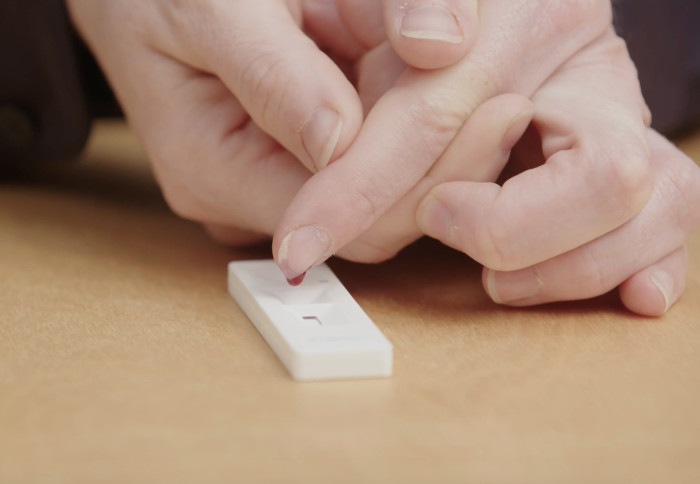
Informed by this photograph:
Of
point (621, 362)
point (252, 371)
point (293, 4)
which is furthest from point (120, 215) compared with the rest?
point (621, 362)

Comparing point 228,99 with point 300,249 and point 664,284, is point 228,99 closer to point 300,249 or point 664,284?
point 300,249

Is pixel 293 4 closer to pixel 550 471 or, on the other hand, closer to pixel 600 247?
pixel 600 247

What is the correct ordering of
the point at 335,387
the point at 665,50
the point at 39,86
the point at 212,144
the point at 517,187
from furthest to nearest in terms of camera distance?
1. the point at 665,50
2. the point at 39,86
3. the point at 212,144
4. the point at 517,187
5. the point at 335,387

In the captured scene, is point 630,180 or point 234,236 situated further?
point 234,236

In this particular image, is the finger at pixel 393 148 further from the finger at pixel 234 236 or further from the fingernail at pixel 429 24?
the finger at pixel 234 236

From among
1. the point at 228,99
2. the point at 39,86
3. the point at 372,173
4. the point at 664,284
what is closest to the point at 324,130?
the point at 372,173

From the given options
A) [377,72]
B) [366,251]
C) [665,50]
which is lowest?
[665,50]
